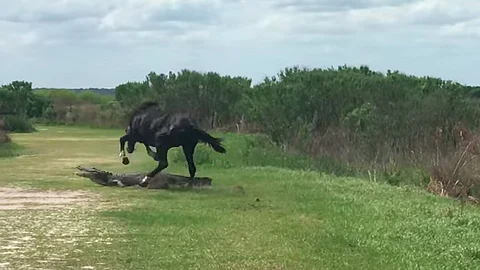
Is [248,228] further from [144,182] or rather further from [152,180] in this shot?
[144,182]

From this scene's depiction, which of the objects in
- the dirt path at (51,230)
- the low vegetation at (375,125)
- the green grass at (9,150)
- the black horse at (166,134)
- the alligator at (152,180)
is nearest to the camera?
the dirt path at (51,230)

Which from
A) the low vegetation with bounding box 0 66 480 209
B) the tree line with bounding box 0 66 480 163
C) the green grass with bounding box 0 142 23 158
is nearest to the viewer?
the low vegetation with bounding box 0 66 480 209

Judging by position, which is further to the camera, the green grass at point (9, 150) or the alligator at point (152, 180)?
the green grass at point (9, 150)

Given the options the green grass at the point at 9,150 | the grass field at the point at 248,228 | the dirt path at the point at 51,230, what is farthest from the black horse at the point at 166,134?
the green grass at the point at 9,150

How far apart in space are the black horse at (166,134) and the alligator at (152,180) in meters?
0.15

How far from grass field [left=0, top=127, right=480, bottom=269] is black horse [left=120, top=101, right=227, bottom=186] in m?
0.79

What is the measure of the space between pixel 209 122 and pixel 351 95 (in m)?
21.9

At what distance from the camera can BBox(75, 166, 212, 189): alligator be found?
55.0ft

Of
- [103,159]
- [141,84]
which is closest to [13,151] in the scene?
[103,159]

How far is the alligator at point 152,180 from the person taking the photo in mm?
16766

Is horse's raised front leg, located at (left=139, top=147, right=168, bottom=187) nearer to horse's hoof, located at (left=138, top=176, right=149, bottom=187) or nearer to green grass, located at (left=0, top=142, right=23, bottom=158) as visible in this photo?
horse's hoof, located at (left=138, top=176, right=149, bottom=187)

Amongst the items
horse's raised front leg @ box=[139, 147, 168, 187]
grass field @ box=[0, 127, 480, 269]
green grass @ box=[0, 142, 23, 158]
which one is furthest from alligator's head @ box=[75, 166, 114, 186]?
green grass @ box=[0, 142, 23, 158]

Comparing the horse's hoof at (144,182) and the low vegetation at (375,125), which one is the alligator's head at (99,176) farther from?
the low vegetation at (375,125)

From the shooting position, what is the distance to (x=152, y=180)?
16.9 meters
